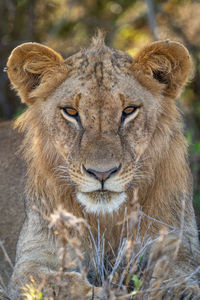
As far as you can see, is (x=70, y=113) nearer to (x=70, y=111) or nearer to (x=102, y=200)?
(x=70, y=111)

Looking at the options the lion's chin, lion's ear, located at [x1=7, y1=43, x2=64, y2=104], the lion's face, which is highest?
lion's ear, located at [x1=7, y1=43, x2=64, y2=104]

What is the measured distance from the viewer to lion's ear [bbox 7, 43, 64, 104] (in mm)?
4262

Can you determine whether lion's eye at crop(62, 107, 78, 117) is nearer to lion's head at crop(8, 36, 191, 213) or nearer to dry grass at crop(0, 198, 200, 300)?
lion's head at crop(8, 36, 191, 213)

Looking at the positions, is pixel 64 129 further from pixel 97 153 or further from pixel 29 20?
pixel 29 20

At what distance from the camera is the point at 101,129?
3.96 meters

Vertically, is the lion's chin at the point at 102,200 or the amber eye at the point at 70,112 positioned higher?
the amber eye at the point at 70,112

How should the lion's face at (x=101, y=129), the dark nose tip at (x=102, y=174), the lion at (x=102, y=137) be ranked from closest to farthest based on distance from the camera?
the dark nose tip at (x=102, y=174), the lion's face at (x=101, y=129), the lion at (x=102, y=137)

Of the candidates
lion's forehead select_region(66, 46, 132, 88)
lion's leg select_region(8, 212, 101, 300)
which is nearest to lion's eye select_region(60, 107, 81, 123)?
lion's forehead select_region(66, 46, 132, 88)

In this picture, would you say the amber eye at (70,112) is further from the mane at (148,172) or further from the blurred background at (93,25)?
the blurred background at (93,25)

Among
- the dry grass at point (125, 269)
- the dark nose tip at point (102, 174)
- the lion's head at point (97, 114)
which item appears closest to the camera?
the dry grass at point (125, 269)

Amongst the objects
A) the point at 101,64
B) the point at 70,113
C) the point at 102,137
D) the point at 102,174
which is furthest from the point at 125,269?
the point at 101,64

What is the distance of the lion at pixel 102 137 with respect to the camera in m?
4.00

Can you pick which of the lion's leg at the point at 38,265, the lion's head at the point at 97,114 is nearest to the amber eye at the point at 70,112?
the lion's head at the point at 97,114

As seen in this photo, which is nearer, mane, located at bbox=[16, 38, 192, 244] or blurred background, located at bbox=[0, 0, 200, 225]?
mane, located at bbox=[16, 38, 192, 244]
